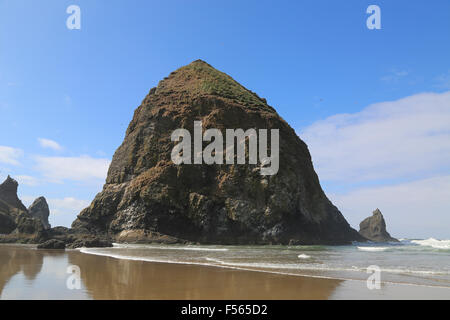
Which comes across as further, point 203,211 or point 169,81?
point 169,81

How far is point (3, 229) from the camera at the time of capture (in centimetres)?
4897

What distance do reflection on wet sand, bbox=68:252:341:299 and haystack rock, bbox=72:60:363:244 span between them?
29579mm

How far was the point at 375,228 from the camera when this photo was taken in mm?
78938

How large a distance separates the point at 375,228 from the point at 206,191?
2157 inches

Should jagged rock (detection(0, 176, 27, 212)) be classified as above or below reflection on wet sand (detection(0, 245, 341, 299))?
Answer: above

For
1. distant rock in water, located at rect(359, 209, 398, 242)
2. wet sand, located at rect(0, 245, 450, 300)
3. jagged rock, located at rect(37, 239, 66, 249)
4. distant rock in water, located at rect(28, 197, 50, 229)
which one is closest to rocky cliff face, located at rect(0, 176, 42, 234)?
jagged rock, located at rect(37, 239, 66, 249)

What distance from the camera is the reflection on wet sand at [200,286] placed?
7840 mm

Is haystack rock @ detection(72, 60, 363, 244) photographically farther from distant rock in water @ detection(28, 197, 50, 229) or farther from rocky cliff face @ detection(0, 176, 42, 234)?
distant rock in water @ detection(28, 197, 50, 229)

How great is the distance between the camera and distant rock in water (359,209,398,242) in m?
76.4

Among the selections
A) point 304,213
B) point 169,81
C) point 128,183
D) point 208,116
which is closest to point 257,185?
point 304,213

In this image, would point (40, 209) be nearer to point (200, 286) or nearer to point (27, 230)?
point (27, 230)
